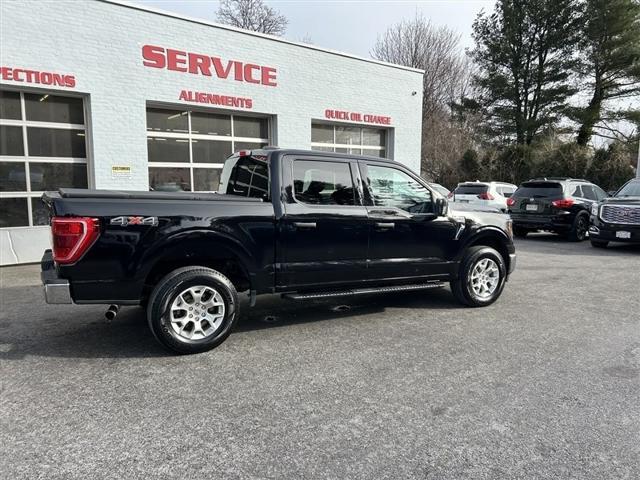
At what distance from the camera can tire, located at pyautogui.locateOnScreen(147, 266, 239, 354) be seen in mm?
4473

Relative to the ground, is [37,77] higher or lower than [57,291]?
higher

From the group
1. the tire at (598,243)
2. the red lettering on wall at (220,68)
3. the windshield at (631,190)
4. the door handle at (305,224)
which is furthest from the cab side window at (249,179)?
the windshield at (631,190)

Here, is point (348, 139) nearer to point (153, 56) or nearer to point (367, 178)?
point (153, 56)

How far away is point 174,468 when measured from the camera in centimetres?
284

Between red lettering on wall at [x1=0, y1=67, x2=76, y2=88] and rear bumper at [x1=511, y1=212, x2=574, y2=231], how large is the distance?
36.7ft

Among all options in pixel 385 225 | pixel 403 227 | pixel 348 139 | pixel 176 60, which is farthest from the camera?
pixel 348 139

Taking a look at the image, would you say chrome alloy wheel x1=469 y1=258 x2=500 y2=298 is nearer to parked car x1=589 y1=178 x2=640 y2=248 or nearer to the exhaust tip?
the exhaust tip

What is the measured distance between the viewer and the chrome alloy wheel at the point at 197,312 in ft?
15.0

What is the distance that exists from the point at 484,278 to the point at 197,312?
3765mm

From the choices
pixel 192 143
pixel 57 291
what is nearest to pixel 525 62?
pixel 192 143

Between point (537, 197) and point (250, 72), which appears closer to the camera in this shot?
point (250, 72)

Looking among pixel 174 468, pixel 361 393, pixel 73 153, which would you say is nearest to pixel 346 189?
pixel 361 393

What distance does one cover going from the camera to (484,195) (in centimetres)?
1606

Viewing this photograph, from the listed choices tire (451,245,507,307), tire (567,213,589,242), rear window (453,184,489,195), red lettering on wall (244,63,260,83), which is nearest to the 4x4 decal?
tire (451,245,507,307)
